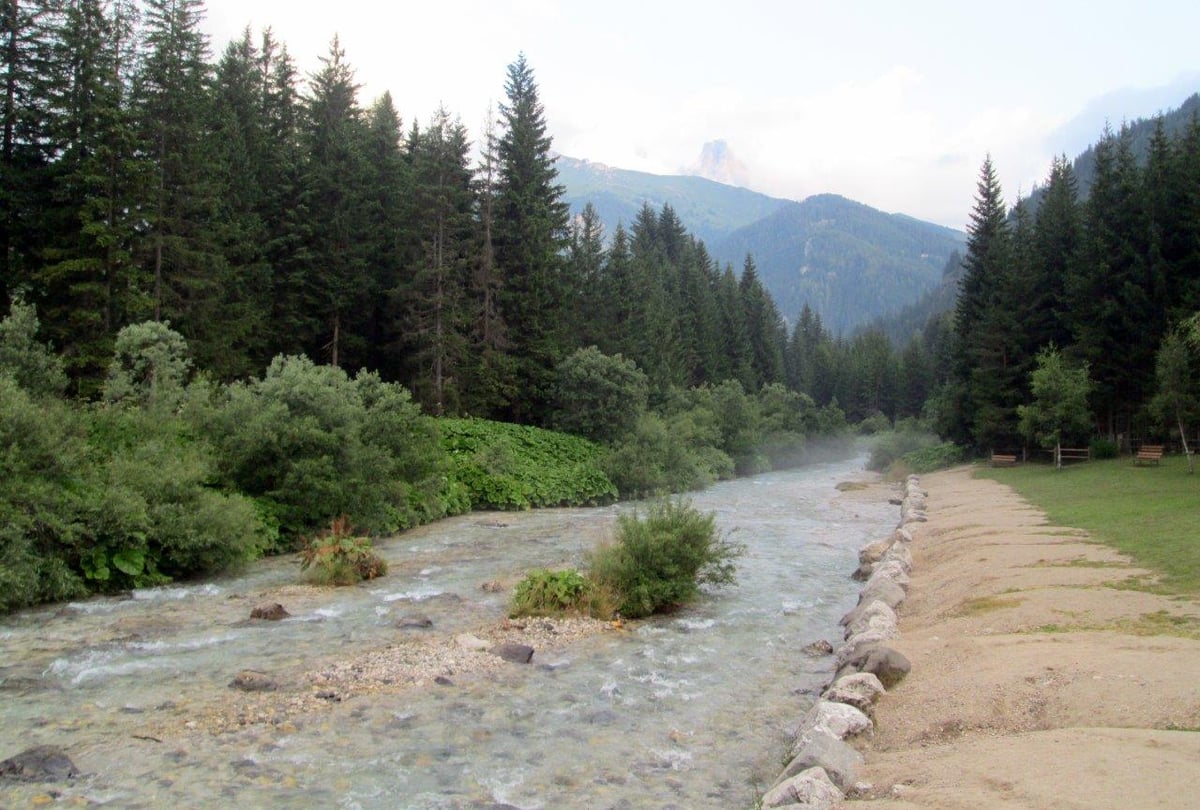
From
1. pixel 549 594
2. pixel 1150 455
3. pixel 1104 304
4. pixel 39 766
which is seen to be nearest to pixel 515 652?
pixel 549 594

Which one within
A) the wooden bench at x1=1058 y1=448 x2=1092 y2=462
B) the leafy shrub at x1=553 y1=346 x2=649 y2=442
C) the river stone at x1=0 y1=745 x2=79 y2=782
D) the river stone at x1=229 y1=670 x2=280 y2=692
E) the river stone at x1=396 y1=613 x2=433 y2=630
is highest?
the leafy shrub at x1=553 y1=346 x2=649 y2=442

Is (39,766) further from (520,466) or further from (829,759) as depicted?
(520,466)

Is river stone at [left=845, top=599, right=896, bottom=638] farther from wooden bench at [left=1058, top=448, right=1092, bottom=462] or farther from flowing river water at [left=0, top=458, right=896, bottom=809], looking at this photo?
wooden bench at [left=1058, top=448, right=1092, bottom=462]

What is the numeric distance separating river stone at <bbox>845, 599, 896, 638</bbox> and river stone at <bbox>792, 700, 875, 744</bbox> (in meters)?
3.79

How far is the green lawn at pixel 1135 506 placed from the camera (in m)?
13.8

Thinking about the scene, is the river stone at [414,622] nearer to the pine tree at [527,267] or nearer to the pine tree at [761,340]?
the pine tree at [527,267]

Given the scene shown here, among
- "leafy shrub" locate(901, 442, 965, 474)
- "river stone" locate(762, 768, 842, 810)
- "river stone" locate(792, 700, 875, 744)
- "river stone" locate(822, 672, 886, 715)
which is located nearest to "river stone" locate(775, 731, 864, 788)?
"river stone" locate(762, 768, 842, 810)

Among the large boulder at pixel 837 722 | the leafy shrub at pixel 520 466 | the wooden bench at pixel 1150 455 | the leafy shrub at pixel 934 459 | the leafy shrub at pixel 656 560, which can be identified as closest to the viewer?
the large boulder at pixel 837 722

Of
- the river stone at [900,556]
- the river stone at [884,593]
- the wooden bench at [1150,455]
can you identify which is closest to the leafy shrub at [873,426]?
the wooden bench at [1150,455]

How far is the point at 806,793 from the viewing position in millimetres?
6434

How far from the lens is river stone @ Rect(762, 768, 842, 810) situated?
632 cm

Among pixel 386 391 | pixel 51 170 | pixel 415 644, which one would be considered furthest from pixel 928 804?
pixel 51 170

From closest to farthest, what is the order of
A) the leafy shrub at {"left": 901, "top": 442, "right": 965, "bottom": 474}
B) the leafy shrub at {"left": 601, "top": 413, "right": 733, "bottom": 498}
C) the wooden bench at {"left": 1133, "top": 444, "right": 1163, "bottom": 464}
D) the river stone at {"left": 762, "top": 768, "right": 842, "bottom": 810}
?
the river stone at {"left": 762, "top": 768, "right": 842, "bottom": 810} → the wooden bench at {"left": 1133, "top": 444, "right": 1163, "bottom": 464} → the leafy shrub at {"left": 601, "top": 413, "right": 733, "bottom": 498} → the leafy shrub at {"left": 901, "top": 442, "right": 965, "bottom": 474}

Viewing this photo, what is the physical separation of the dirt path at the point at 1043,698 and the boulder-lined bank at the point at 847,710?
0.61 ft
